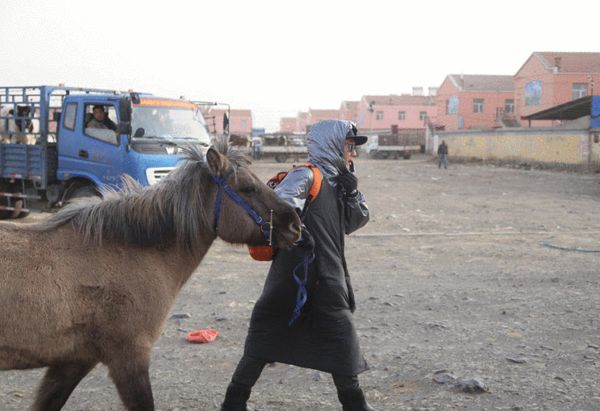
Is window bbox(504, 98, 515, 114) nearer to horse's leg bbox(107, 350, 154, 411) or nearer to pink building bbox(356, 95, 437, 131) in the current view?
pink building bbox(356, 95, 437, 131)

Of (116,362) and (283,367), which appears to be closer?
(116,362)

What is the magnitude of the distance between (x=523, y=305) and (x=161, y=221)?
434 cm

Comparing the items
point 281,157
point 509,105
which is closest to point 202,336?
point 281,157

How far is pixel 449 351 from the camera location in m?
5.13

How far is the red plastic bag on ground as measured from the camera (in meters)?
5.39

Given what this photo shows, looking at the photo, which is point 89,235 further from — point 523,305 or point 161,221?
point 523,305

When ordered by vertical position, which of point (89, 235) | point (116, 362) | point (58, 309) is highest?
point (89, 235)

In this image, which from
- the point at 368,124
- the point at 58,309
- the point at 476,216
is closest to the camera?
the point at 58,309

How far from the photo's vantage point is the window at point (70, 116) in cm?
1167

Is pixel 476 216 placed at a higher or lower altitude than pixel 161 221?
lower

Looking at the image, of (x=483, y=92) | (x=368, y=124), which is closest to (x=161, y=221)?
(x=483, y=92)

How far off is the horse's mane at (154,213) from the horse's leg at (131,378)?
1.97 ft

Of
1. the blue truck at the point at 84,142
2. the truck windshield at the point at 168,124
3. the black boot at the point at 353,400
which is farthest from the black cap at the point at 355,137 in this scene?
the truck windshield at the point at 168,124

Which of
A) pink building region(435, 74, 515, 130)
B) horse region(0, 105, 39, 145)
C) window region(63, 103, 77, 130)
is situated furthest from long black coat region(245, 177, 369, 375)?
pink building region(435, 74, 515, 130)
